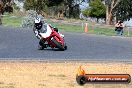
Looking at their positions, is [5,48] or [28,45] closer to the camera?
[5,48]

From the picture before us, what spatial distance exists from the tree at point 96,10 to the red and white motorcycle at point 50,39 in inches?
2923

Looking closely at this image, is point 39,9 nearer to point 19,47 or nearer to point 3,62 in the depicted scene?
point 19,47

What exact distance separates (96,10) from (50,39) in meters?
77.9

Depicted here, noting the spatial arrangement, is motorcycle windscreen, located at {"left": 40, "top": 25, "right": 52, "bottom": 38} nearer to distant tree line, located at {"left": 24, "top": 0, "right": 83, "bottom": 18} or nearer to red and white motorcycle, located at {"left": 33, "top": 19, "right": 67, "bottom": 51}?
red and white motorcycle, located at {"left": 33, "top": 19, "right": 67, "bottom": 51}

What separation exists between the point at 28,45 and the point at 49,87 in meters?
13.1

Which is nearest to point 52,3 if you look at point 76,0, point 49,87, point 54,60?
point 76,0

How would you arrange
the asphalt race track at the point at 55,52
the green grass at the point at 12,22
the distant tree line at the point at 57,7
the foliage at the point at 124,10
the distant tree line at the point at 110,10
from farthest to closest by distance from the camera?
the foliage at the point at 124,10 < the distant tree line at the point at 110,10 < the distant tree line at the point at 57,7 < the green grass at the point at 12,22 < the asphalt race track at the point at 55,52

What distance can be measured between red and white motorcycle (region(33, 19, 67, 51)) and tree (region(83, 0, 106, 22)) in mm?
74252

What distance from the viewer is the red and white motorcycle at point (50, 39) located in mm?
23328

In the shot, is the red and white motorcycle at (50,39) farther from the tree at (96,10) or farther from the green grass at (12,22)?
the tree at (96,10)

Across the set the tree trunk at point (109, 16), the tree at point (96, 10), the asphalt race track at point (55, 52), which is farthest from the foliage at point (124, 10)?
the asphalt race track at point (55, 52)

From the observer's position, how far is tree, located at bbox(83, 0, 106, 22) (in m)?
97.9

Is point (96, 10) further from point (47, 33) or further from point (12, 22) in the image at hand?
point (47, 33)

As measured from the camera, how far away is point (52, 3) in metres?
88.1
